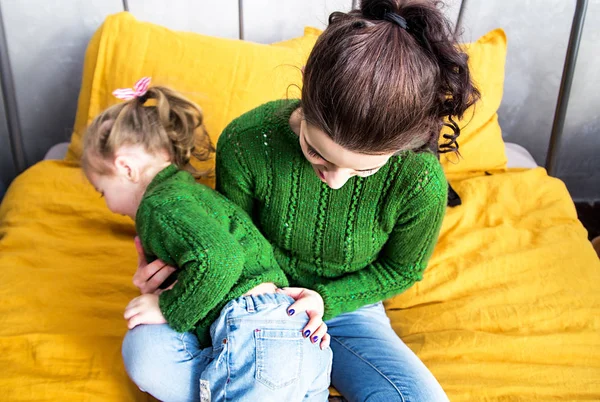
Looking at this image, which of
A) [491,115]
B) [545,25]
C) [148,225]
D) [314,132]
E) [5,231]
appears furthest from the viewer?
[545,25]

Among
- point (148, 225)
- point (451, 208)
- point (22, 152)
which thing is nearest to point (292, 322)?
point (148, 225)

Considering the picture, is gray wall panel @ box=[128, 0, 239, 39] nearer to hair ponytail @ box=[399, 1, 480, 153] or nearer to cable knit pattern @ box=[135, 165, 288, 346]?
cable knit pattern @ box=[135, 165, 288, 346]

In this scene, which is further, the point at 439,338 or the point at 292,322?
the point at 439,338

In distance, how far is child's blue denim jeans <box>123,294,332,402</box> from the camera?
86 centimetres

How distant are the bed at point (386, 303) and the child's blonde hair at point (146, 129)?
279mm

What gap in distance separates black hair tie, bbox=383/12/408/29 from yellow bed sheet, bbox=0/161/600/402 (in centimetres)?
65

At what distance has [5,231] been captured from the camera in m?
1.32

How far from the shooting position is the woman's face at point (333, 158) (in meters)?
0.77

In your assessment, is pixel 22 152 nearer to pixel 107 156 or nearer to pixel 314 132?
pixel 107 156

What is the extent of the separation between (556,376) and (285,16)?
1.20 m

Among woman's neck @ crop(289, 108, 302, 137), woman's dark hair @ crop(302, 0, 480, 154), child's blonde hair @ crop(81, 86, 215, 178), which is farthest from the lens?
child's blonde hair @ crop(81, 86, 215, 178)

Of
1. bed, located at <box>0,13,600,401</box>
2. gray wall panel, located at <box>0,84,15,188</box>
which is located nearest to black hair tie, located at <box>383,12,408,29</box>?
bed, located at <box>0,13,600,401</box>

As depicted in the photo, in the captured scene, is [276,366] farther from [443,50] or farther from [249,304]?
[443,50]

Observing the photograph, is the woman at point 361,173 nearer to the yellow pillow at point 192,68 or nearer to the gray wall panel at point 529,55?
the yellow pillow at point 192,68
